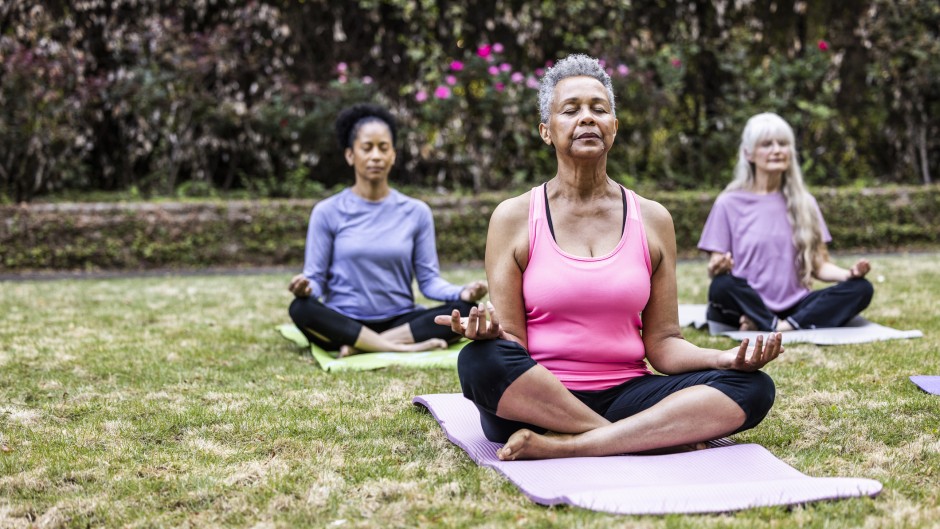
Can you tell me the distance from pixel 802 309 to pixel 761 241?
0.44 metres

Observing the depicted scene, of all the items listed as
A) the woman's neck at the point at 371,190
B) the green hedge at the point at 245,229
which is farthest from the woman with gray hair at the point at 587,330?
the green hedge at the point at 245,229

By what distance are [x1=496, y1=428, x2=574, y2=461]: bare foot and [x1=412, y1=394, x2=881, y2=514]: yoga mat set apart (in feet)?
0.08

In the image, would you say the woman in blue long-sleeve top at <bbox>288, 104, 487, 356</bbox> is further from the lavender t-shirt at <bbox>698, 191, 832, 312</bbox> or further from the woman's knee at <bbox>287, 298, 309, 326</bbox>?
the lavender t-shirt at <bbox>698, 191, 832, 312</bbox>

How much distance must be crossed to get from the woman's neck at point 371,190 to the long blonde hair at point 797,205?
82.8 inches

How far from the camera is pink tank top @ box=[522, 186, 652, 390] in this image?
2879 millimetres

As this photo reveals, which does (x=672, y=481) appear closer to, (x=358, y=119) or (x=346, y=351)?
(x=346, y=351)

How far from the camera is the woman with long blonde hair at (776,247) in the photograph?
5180 mm

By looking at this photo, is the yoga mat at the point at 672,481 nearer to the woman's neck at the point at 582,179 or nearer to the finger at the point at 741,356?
the finger at the point at 741,356

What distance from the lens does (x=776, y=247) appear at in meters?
5.34

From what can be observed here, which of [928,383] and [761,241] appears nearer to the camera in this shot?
[928,383]

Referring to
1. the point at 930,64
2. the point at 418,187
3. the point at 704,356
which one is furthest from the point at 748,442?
the point at 930,64

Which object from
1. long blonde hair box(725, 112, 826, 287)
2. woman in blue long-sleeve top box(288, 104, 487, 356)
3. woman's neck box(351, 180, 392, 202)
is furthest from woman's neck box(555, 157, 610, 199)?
long blonde hair box(725, 112, 826, 287)

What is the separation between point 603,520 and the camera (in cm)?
223

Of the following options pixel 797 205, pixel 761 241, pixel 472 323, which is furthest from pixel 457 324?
pixel 797 205
